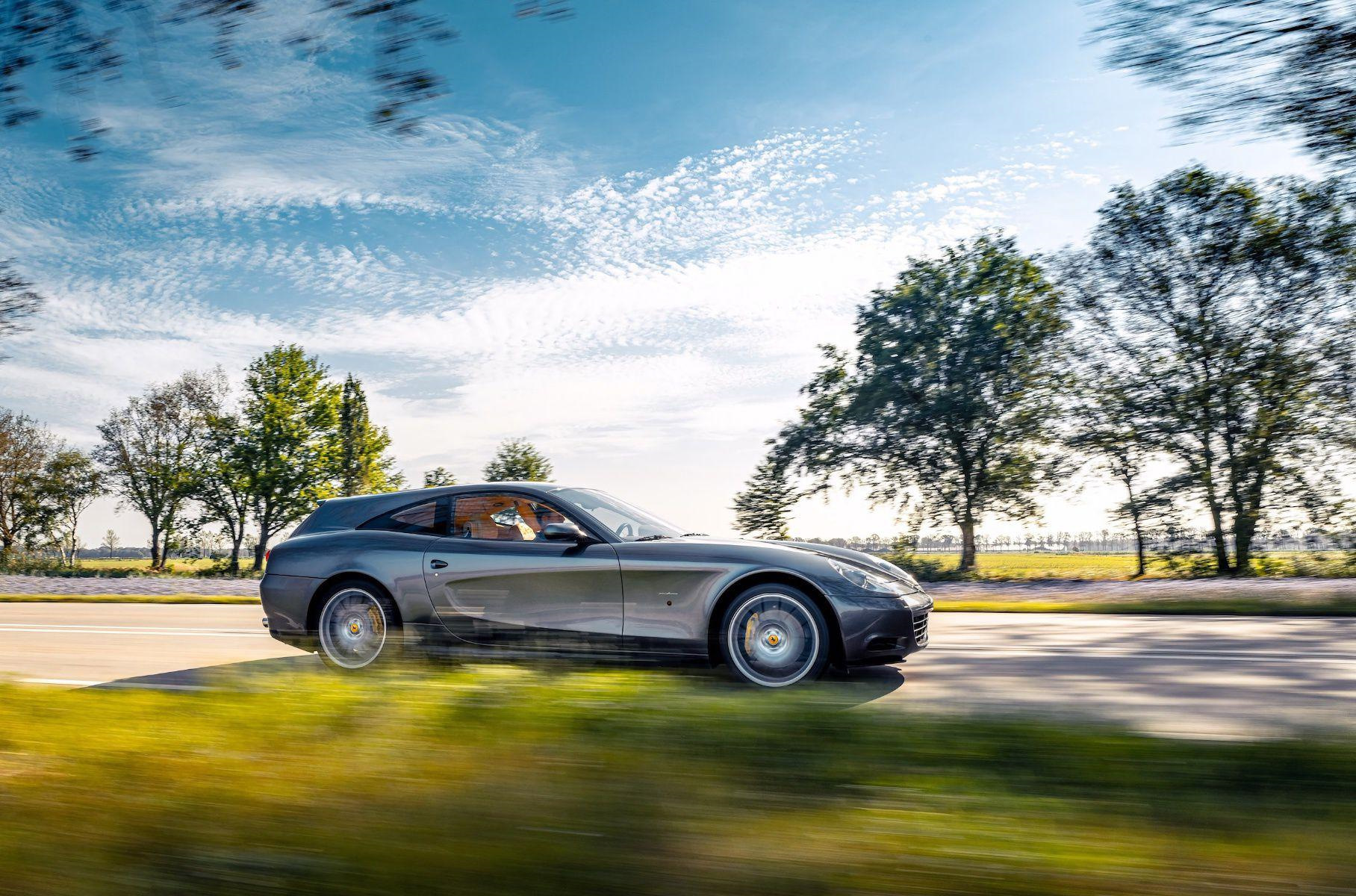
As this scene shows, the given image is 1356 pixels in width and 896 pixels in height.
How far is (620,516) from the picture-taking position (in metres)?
7.04

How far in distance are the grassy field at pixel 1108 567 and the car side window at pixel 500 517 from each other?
322 inches

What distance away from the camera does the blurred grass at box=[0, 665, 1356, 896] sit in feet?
6.15

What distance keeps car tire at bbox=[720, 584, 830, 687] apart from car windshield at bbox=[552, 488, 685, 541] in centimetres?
103

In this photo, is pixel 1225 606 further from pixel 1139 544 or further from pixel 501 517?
pixel 1139 544

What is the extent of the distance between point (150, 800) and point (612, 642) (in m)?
3.79

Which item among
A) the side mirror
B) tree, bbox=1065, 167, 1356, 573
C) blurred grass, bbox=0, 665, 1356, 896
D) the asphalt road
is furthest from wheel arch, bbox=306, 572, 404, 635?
tree, bbox=1065, 167, 1356, 573

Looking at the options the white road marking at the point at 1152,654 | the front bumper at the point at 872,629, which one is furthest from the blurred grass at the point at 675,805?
the white road marking at the point at 1152,654

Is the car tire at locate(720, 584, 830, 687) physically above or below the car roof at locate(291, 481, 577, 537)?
below

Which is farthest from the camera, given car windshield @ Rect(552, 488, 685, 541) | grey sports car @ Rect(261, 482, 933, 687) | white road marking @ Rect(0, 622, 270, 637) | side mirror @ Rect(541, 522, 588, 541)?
white road marking @ Rect(0, 622, 270, 637)

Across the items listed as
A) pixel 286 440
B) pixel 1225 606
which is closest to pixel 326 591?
pixel 1225 606

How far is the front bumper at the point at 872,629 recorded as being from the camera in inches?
231

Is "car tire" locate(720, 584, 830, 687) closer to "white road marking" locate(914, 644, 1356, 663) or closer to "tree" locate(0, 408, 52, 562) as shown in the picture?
"white road marking" locate(914, 644, 1356, 663)

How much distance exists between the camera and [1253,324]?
15641mm

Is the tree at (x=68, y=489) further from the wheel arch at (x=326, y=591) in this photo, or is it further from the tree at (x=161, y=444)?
the wheel arch at (x=326, y=591)
